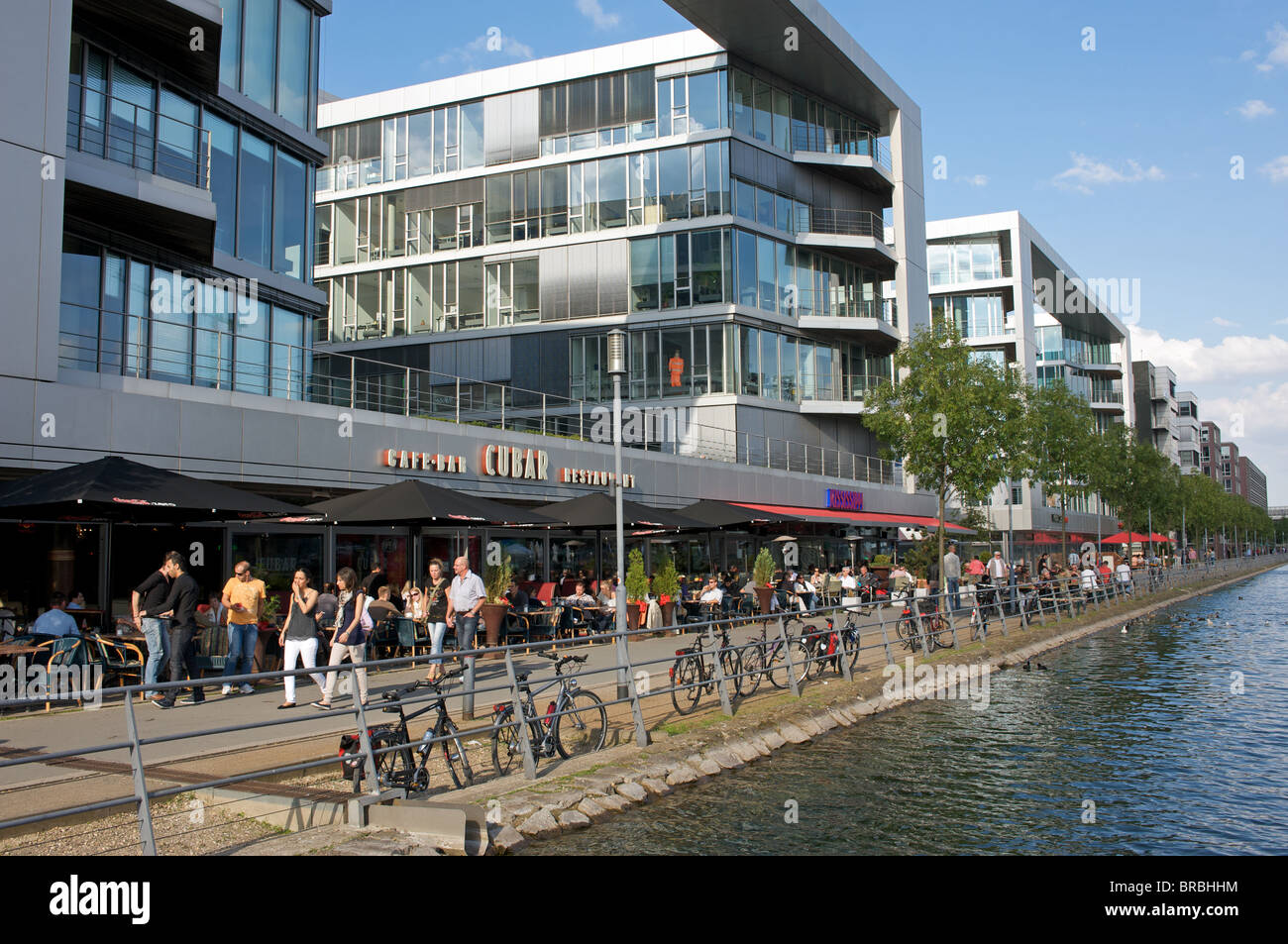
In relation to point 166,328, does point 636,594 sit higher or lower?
lower

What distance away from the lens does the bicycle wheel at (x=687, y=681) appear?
13.2 meters

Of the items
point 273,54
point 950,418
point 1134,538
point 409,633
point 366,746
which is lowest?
point 366,746

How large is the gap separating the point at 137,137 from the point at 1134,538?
64.4 meters

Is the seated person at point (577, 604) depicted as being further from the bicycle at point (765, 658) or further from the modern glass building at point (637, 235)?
the modern glass building at point (637, 235)

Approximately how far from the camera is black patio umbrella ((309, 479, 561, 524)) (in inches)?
627

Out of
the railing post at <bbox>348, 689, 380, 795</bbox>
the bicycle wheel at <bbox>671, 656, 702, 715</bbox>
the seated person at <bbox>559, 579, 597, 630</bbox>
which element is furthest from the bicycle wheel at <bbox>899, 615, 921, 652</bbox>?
the railing post at <bbox>348, 689, 380, 795</bbox>

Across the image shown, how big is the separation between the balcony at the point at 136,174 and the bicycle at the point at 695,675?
12289 millimetres

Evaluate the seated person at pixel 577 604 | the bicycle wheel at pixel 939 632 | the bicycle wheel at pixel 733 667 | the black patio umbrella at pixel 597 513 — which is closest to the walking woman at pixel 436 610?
the bicycle wheel at pixel 733 667

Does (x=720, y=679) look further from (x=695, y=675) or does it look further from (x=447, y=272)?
(x=447, y=272)

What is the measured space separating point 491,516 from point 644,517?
16.1ft

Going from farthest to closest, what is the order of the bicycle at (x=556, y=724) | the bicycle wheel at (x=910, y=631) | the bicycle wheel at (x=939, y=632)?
1. the bicycle wheel at (x=939, y=632)
2. the bicycle wheel at (x=910, y=631)
3. the bicycle at (x=556, y=724)

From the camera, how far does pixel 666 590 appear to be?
22.7 m

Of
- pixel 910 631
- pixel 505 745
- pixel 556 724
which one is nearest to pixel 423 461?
pixel 910 631
